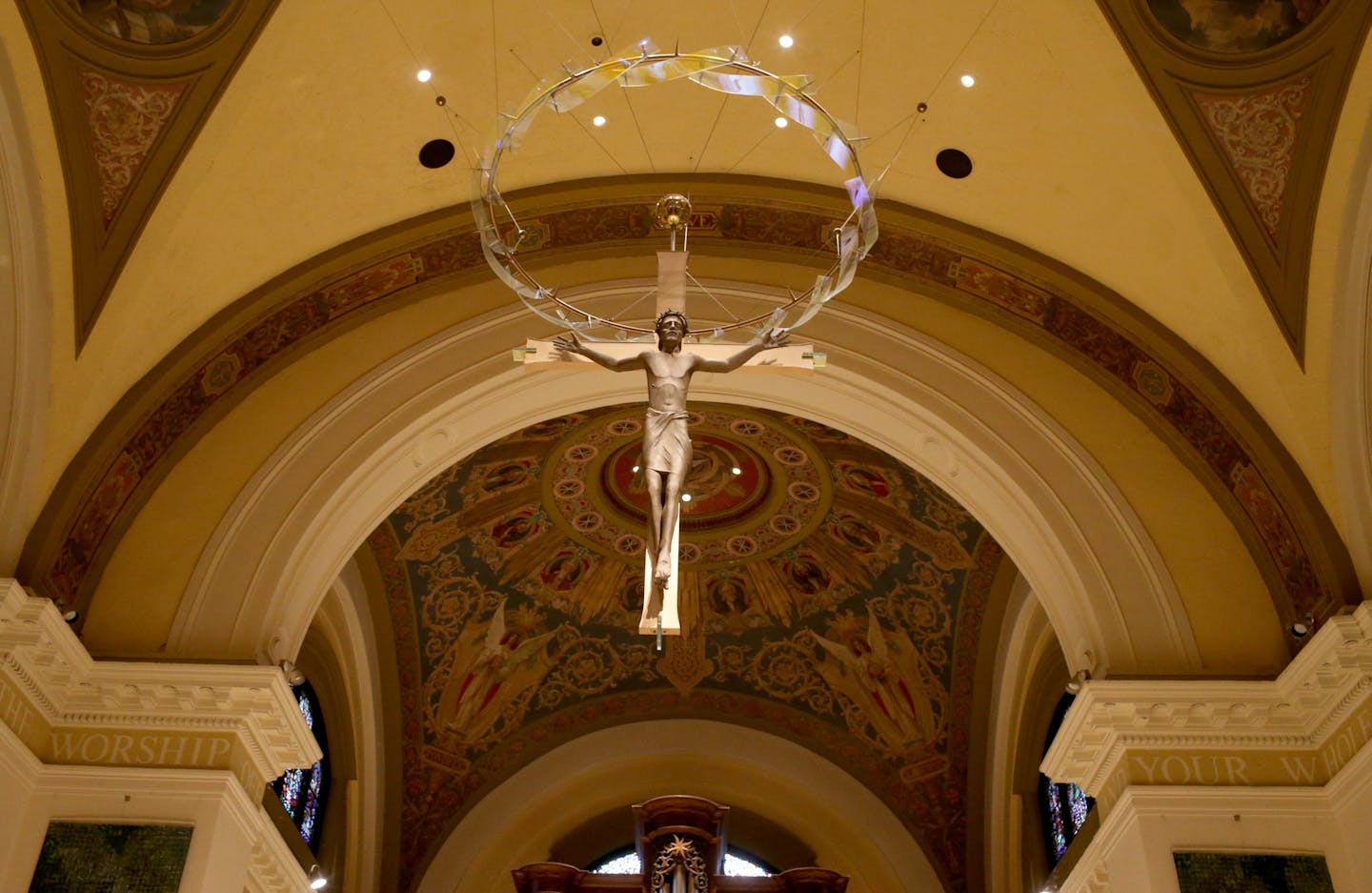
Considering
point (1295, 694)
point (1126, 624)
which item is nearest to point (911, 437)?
point (1126, 624)

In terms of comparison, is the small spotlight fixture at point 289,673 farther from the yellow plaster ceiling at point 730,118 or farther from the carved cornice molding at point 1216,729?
the carved cornice molding at point 1216,729

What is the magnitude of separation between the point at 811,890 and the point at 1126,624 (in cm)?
515

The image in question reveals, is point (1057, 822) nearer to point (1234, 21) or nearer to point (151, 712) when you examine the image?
point (1234, 21)

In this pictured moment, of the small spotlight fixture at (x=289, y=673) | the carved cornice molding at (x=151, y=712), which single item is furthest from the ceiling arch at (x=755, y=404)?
the carved cornice molding at (x=151, y=712)

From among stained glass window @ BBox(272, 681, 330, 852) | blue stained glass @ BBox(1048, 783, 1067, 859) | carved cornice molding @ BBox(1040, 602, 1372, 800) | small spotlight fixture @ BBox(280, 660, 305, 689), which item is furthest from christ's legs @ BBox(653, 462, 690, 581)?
blue stained glass @ BBox(1048, 783, 1067, 859)

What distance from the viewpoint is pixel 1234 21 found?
27.6 feet

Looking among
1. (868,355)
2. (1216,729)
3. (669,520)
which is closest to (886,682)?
(868,355)

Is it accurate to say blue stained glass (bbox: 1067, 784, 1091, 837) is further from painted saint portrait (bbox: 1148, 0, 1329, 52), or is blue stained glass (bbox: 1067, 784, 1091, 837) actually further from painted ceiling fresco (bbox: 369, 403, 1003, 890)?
painted saint portrait (bbox: 1148, 0, 1329, 52)

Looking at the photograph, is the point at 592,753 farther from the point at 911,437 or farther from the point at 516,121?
the point at 516,121

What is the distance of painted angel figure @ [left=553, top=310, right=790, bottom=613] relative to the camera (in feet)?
19.8

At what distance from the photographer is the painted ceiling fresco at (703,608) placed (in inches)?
527

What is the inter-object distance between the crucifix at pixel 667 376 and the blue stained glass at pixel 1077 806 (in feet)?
22.7

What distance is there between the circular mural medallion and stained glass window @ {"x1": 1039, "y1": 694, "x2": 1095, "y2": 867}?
2970 millimetres

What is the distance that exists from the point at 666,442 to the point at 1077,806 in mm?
7819
